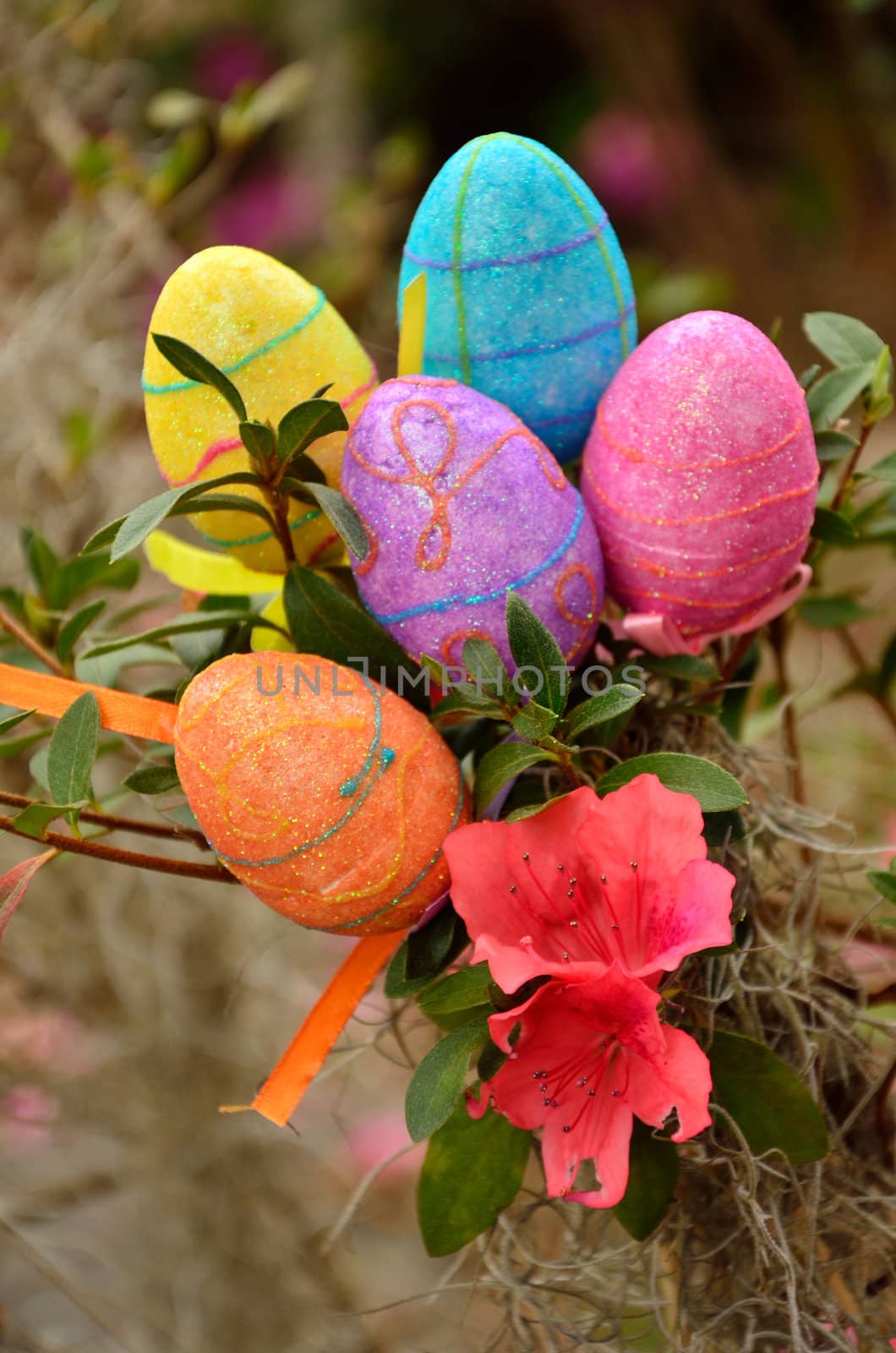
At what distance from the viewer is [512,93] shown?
355 centimetres

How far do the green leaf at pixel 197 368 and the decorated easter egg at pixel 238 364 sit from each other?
0.09 ft

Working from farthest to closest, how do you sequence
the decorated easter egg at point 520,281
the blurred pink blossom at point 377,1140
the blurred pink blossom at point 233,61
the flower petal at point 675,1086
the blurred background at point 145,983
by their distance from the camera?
1. the blurred pink blossom at point 233,61
2. the blurred pink blossom at point 377,1140
3. the blurred background at point 145,983
4. the decorated easter egg at point 520,281
5. the flower petal at point 675,1086

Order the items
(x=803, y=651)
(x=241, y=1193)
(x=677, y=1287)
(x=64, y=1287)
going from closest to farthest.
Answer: (x=677, y=1287) < (x=64, y=1287) < (x=241, y=1193) < (x=803, y=651)

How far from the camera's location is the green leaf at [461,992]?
1.52 ft

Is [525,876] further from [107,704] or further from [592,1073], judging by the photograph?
[107,704]

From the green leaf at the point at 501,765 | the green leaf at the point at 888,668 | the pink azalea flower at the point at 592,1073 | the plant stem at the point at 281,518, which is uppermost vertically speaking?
the plant stem at the point at 281,518

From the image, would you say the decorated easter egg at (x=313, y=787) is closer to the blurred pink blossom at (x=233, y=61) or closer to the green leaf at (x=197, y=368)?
the green leaf at (x=197, y=368)

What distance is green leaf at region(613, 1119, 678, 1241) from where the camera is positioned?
52 cm

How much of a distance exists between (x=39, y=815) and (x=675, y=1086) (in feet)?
0.86

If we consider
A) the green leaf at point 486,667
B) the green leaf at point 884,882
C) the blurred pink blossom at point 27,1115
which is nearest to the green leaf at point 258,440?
the green leaf at point 486,667

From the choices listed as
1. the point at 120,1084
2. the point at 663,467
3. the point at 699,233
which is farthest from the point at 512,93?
the point at 663,467

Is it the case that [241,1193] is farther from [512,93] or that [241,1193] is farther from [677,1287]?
[512,93]

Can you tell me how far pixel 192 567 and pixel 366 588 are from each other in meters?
0.15

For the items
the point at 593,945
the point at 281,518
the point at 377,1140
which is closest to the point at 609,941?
the point at 593,945
